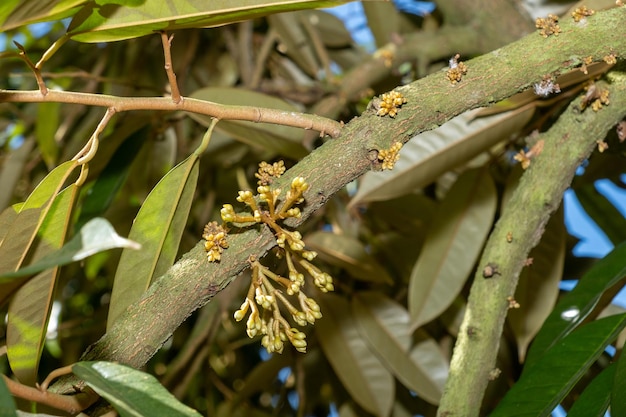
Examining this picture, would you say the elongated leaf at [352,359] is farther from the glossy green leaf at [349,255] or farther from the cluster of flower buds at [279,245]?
the cluster of flower buds at [279,245]

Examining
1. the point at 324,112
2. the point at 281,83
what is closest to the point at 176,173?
the point at 324,112

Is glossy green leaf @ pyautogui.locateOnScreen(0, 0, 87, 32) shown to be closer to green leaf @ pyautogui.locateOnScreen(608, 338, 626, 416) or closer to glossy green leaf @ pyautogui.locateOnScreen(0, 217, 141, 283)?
glossy green leaf @ pyautogui.locateOnScreen(0, 217, 141, 283)

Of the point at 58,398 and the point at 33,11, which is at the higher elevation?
the point at 33,11

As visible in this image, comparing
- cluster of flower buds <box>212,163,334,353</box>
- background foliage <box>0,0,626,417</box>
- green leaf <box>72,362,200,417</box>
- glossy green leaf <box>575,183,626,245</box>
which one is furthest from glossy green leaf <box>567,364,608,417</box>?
glossy green leaf <box>575,183,626,245</box>

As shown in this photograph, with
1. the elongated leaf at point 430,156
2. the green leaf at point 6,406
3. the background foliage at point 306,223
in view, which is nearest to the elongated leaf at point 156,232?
the background foliage at point 306,223

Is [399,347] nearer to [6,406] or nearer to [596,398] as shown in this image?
[596,398]

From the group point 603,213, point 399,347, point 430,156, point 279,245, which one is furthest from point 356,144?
point 603,213
